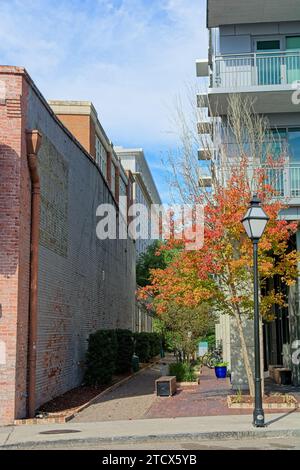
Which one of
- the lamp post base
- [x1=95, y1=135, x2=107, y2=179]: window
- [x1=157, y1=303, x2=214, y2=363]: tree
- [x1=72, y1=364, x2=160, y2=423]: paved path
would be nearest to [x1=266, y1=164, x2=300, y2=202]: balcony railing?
[x1=72, y1=364, x2=160, y2=423]: paved path

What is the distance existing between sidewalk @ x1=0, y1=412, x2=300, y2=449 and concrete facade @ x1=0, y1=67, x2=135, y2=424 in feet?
4.71

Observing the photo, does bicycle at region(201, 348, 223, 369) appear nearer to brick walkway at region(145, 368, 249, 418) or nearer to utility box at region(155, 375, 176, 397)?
brick walkway at region(145, 368, 249, 418)

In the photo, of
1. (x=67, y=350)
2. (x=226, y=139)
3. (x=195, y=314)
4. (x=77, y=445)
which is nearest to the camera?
(x=77, y=445)

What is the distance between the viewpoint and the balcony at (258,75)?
1978cm

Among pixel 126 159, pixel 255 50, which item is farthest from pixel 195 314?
pixel 126 159

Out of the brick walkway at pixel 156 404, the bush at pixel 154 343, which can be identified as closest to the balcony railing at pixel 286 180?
the brick walkway at pixel 156 404

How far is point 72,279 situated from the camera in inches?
772

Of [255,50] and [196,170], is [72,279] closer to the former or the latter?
[196,170]

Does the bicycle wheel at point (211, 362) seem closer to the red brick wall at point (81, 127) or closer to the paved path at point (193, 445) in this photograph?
the red brick wall at point (81, 127)

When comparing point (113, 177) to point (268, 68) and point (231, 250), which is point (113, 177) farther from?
point (231, 250)

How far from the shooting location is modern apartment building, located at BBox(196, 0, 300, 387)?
19.4 m

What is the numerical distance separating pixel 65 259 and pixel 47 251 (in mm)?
2336

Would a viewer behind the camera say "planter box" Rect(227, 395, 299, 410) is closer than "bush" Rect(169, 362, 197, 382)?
Yes

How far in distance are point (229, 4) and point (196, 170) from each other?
5.59m
